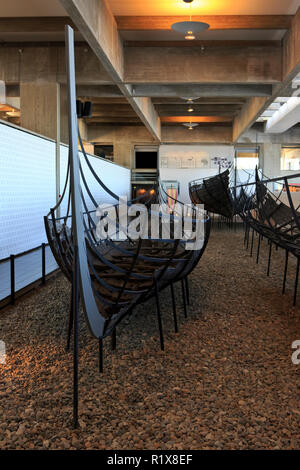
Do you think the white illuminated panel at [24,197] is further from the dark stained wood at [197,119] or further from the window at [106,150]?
the window at [106,150]

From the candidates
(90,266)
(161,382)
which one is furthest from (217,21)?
(161,382)

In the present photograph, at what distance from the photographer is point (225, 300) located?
10.3 feet

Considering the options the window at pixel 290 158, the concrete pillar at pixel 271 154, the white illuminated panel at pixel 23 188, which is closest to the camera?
the white illuminated panel at pixel 23 188

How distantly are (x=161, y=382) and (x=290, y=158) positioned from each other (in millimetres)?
15185

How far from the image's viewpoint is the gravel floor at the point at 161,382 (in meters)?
1.39

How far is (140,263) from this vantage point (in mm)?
2623

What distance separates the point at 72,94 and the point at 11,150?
3377 mm

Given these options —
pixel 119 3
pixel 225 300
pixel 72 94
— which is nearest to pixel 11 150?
pixel 119 3

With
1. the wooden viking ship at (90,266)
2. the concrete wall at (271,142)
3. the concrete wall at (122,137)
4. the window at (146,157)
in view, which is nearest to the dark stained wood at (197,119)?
the concrete wall at (122,137)

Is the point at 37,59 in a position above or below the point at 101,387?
above

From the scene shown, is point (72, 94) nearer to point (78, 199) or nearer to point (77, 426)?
point (78, 199)

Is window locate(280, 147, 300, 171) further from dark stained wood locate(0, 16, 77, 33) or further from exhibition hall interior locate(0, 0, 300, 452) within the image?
dark stained wood locate(0, 16, 77, 33)
